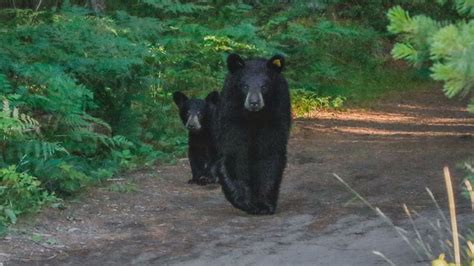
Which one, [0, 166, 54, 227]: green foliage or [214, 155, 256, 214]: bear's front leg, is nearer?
[0, 166, 54, 227]: green foliage

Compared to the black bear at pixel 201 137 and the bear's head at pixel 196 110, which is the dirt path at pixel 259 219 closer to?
the black bear at pixel 201 137

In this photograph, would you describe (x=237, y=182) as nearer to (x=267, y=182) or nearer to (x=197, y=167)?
(x=267, y=182)

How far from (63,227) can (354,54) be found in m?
18.5

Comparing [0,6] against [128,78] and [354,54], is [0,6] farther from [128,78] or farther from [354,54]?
[354,54]

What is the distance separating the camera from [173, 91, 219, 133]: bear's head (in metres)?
12.4

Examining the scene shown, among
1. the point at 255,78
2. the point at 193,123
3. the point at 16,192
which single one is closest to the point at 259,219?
the point at 255,78

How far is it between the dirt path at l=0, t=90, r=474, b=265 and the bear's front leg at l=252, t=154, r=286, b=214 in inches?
6.2

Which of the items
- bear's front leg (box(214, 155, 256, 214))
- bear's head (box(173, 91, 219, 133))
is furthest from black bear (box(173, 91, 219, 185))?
bear's front leg (box(214, 155, 256, 214))

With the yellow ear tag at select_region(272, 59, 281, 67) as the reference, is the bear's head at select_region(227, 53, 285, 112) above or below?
below

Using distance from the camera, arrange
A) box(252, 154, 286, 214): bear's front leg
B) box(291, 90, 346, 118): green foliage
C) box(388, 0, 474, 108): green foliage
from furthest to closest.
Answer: box(291, 90, 346, 118): green foliage → box(252, 154, 286, 214): bear's front leg → box(388, 0, 474, 108): green foliage

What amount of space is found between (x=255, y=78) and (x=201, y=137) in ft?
8.29

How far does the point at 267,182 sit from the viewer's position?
10219 mm

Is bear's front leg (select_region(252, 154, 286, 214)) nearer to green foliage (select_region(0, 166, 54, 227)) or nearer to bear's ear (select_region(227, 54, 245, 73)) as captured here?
bear's ear (select_region(227, 54, 245, 73))

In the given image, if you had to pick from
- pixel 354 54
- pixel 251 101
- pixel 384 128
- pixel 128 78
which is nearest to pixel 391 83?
pixel 354 54
